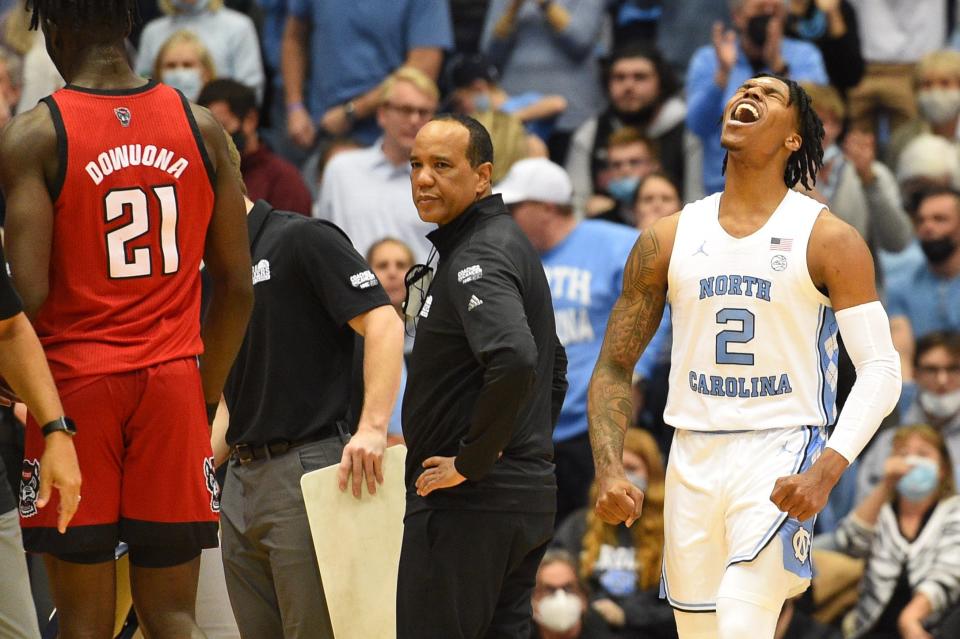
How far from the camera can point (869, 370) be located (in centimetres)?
467

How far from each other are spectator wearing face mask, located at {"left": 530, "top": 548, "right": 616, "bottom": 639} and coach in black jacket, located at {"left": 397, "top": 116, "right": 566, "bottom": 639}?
9.10 feet

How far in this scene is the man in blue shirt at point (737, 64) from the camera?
9438mm

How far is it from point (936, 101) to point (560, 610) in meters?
4.40

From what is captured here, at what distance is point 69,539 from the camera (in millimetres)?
4172

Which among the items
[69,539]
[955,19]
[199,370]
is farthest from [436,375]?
[955,19]

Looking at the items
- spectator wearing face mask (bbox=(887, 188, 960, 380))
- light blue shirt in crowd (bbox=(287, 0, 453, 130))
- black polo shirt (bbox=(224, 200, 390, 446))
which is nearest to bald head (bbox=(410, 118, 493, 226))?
black polo shirt (bbox=(224, 200, 390, 446))

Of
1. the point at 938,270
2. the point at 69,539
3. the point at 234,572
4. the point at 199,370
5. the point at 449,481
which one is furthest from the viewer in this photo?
the point at 938,270

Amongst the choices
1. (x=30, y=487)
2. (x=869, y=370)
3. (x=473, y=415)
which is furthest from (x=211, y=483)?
(x=869, y=370)

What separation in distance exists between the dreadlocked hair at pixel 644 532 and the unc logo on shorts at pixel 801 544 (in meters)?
3.51

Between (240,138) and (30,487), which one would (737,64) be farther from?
(30,487)

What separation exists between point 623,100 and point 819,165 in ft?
15.9

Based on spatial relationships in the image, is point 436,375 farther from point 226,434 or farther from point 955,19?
point 955,19

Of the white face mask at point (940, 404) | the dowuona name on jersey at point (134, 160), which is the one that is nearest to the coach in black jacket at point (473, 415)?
the dowuona name on jersey at point (134, 160)

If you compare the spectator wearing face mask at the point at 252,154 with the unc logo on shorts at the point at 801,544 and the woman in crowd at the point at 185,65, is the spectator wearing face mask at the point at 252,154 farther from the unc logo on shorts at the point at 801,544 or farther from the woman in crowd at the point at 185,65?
the unc logo on shorts at the point at 801,544
